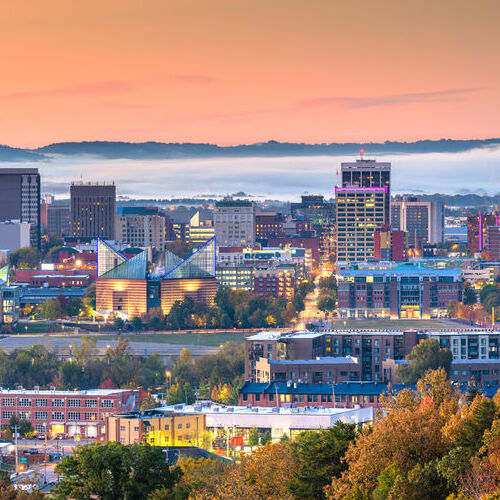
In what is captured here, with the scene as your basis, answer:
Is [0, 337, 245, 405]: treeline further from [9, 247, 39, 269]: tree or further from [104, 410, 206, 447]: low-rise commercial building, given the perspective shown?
[9, 247, 39, 269]: tree

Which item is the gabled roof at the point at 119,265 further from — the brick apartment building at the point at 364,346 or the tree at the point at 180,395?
the tree at the point at 180,395

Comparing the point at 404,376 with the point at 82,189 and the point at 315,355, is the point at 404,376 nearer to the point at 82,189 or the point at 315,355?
the point at 315,355

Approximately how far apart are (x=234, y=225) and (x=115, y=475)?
372 ft

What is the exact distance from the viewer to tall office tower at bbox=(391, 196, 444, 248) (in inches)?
6447

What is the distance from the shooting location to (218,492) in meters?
23.9

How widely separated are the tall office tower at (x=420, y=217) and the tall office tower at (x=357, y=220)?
4923 centimetres

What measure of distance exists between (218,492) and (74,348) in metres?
40.8

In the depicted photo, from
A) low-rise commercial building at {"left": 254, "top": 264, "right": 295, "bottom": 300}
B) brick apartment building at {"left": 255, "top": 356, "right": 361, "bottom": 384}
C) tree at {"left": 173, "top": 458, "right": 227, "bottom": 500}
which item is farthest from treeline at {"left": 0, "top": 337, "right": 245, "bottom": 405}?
low-rise commercial building at {"left": 254, "top": 264, "right": 295, "bottom": 300}

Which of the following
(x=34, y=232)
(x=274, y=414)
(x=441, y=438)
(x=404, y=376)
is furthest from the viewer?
(x=34, y=232)

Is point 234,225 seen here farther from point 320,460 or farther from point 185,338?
point 320,460

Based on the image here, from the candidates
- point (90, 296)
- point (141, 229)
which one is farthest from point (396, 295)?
point (141, 229)

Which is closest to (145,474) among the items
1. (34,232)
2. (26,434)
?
(26,434)

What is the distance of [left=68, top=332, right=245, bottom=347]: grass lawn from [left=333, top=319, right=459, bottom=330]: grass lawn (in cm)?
488

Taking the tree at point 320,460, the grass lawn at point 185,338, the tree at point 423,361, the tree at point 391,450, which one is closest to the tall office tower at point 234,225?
the grass lawn at point 185,338
